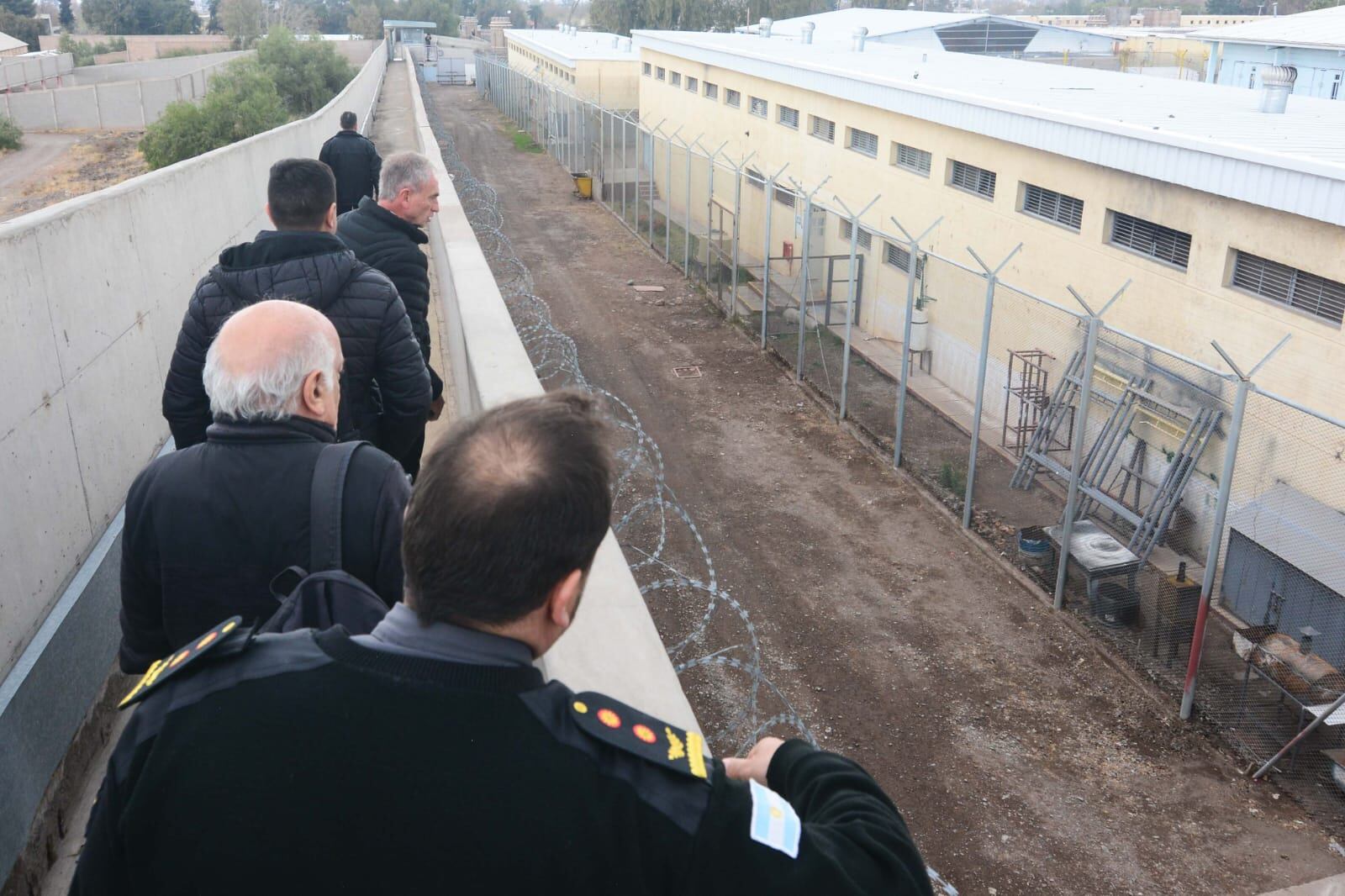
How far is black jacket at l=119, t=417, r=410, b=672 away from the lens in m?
2.30

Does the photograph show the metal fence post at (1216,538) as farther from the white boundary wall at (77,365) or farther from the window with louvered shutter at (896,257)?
the window with louvered shutter at (896,257)

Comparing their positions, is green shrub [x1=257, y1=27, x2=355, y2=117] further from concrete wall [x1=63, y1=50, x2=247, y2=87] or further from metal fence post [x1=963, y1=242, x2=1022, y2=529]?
metal fence post [x1=963, y1=242, x2=1022, y2=529]

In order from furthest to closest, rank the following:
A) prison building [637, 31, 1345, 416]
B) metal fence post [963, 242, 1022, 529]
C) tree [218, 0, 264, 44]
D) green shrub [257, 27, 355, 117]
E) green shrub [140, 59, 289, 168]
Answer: tree [218, 0, 264, 44] → green shrub [257, 27, 355, 117] → green shrub [140, 59, 289, 168] → prison building [637, 31, 1345, 416] → metal fence post [963, 242, 1022, 529]

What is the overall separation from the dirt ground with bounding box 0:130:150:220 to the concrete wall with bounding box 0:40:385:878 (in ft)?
113

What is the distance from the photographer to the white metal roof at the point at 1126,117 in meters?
10.2

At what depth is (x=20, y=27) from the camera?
90375mm

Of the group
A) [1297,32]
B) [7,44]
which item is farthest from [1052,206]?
[7,44]

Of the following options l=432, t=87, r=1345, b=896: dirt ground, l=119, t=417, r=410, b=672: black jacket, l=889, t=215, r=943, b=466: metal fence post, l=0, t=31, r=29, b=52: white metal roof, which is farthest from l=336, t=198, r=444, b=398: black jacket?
l=0, t=31, r=29, b=52: white metal roof

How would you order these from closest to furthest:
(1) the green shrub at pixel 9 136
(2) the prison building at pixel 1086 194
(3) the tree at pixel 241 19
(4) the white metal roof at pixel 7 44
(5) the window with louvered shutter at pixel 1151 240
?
(2) the prison building at pixel 1086 194 < (5) the window with louvered shutter at pixel 1151 240 < (1) the green shrub at pixel 9 136 < (4) the white metal roof at pixel 7 44 < (3) the tree at pixel 241 19

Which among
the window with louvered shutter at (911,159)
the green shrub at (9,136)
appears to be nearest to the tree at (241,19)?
the green shrub at (9,136)

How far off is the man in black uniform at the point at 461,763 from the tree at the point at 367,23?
11141 centimetres

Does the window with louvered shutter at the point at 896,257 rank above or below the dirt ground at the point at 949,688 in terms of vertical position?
above

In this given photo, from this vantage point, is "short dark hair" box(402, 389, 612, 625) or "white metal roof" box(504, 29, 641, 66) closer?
"short dark hair" box(402, 389, 612, 625)

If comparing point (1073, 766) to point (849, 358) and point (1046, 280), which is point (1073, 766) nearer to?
point (849, 358)
